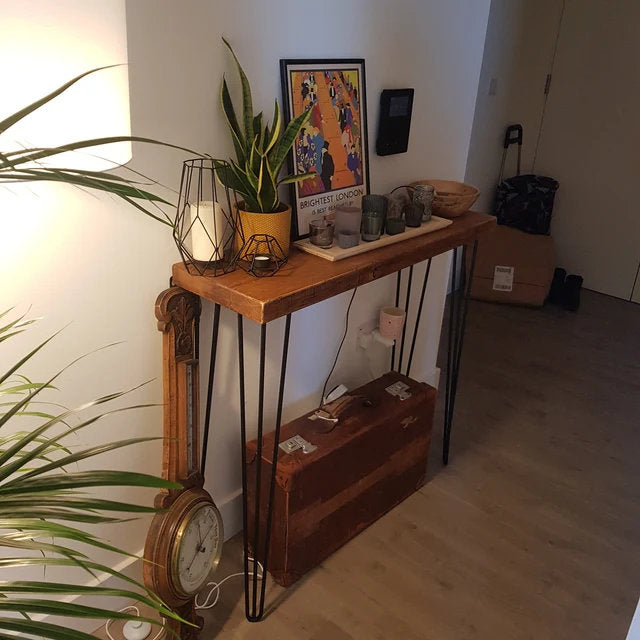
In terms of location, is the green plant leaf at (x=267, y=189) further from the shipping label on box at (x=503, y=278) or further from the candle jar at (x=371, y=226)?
the shipping label on box at (x=503, y=278)

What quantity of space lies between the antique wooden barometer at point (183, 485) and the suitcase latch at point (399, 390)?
0.77 metres

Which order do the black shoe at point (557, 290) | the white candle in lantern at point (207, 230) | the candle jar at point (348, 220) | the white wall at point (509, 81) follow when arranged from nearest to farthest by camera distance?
the white candle in lantern at point (207, 230)
the candle jar at point (348, 220)
the white wall at point (509, 81)
the black shoe at point (557, 290)

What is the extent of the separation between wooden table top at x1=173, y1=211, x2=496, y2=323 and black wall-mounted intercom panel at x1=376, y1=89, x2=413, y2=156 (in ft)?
1.25

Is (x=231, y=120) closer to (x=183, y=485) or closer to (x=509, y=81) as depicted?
(x=183, y=485)

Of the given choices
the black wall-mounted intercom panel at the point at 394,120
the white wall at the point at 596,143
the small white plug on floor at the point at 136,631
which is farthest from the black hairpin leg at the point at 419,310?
the white wall at the point at 596,143

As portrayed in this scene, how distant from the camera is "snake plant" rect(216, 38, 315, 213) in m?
1.41

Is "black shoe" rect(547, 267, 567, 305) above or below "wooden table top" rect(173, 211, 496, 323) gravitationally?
below

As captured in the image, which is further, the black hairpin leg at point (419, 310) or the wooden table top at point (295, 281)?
the black hairpin leg at point (419, 310)

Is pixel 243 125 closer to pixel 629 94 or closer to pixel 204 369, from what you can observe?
pixel 204 369

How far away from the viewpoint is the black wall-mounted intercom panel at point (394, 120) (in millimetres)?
1929

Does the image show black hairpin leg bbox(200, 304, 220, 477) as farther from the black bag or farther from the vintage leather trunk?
the black bag

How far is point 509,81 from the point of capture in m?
3.74

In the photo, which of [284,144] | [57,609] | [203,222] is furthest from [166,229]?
[57,609]

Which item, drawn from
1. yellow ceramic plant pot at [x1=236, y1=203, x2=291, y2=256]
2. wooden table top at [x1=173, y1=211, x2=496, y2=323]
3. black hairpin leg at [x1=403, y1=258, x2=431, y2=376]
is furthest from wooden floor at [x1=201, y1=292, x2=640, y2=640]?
yellow ceramic plant pot at [x1=236, y1=203, x2=291, y2=256]
